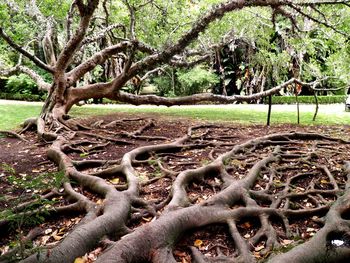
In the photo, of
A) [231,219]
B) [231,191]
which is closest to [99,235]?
[231,219]

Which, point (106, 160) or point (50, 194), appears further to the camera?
point (106, 160)

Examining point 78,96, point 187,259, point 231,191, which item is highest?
point 78,96

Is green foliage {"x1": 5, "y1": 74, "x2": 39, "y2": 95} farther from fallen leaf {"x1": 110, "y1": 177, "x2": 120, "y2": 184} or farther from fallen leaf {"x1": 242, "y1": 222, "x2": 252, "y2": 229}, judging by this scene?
fallen leaf {"x1": 242, "y1": 222, "x2": 252, "y2": 229}

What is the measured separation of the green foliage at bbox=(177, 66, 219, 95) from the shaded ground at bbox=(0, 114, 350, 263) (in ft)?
56.5

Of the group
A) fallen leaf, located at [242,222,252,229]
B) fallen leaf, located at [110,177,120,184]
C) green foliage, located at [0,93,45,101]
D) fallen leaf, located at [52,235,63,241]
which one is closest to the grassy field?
green foliage, located at [0,93,45,101]

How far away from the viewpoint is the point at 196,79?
26.8 m

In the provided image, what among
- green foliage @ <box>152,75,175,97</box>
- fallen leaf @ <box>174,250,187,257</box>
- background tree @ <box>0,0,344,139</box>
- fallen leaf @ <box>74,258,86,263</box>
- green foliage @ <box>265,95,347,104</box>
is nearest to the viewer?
fallen leaf @ <box>74,258,86,263</box>

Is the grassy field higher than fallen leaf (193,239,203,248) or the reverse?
higher

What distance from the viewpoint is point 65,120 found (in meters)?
11.0

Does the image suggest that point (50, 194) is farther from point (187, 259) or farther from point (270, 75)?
point (270, 75)

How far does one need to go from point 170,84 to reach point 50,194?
23491 millimetres

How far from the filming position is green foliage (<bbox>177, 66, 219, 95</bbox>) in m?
26.9

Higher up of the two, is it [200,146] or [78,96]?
[78,96]

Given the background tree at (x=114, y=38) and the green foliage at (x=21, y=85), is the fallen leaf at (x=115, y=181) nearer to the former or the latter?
the background tree at (x=114, y=38)
